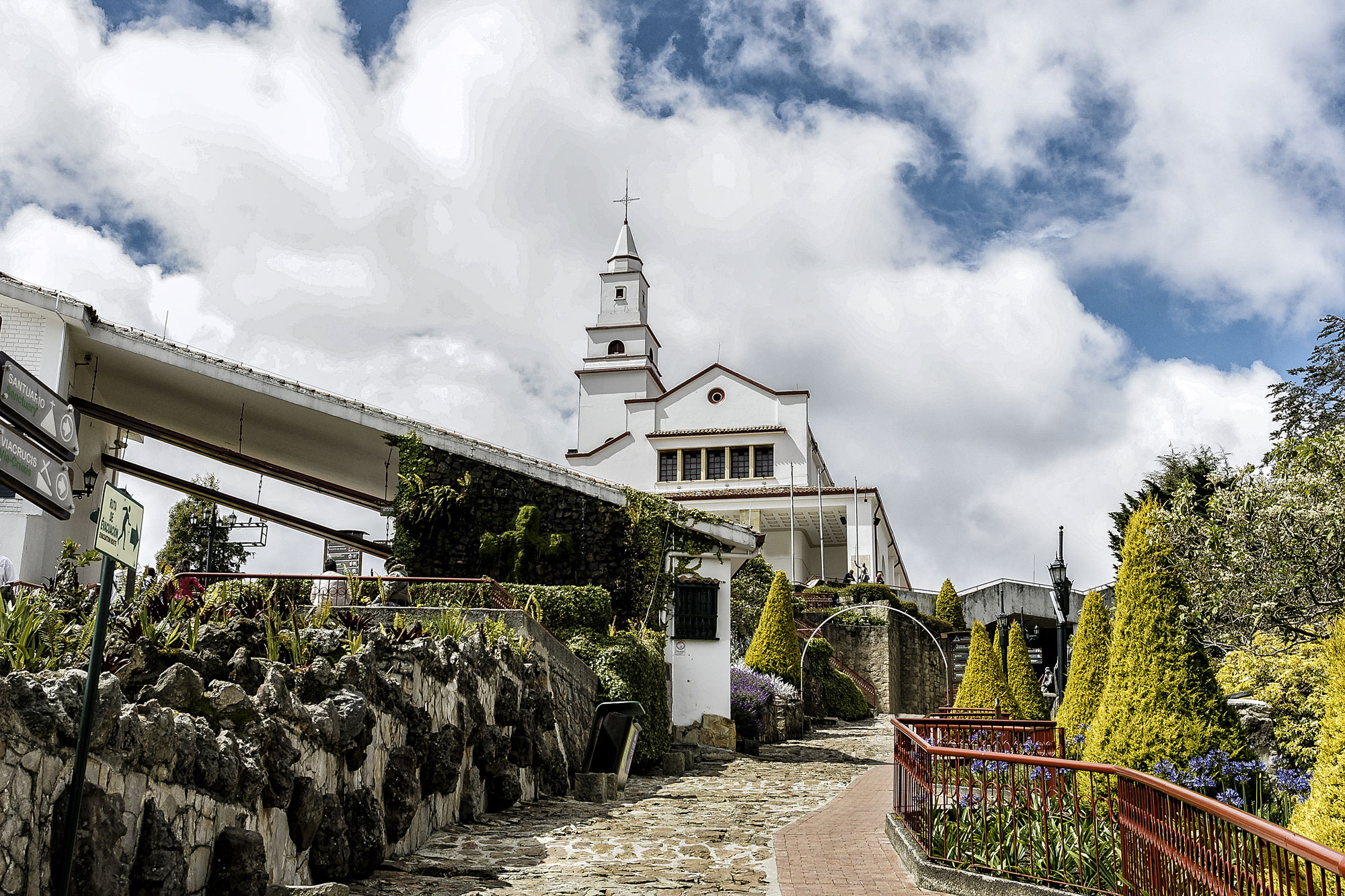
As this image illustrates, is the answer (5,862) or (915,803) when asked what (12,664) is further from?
(915,803)

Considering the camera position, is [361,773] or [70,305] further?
[70,305]

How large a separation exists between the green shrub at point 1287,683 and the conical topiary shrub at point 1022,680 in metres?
5.61

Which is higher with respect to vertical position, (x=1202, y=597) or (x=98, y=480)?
(x=98, y=480)

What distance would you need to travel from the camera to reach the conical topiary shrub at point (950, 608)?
40.1m

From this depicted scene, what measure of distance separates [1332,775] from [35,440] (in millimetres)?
7694

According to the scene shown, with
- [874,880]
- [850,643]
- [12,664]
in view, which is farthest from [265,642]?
[850,643]

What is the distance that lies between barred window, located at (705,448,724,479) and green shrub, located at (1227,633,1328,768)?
32867 millimetres

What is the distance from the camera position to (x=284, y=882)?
6.96 meters

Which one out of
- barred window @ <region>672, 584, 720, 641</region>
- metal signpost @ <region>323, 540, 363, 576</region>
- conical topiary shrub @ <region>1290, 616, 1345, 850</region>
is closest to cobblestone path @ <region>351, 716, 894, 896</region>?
conical topiary shrub @ <region>1290, 616, 1345, 850</region>

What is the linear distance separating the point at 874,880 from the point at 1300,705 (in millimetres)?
6270

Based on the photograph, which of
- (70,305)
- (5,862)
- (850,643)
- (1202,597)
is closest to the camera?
(5,862)

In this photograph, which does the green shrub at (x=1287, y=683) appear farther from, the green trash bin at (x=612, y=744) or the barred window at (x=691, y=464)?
the barred window at (x=691, y=464)

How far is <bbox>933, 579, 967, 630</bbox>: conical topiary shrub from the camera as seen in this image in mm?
40125

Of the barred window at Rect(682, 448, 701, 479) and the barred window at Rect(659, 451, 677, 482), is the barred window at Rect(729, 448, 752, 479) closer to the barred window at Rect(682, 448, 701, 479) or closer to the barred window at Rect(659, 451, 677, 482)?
the barred window at Rect(682, 448, 701, 479)
